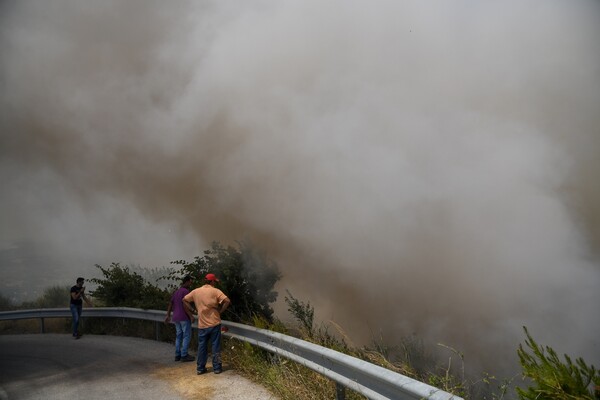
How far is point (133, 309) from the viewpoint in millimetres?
9383

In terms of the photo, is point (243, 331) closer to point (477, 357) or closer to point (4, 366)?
point (4, 366)

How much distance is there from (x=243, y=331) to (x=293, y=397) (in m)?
1.86

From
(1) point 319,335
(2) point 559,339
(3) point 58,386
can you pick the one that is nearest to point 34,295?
(3) point 58,386

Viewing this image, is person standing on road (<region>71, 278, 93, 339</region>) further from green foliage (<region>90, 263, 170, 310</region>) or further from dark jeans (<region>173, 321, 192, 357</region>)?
dark jeans (<region>173, 321, 192, 357</region>)

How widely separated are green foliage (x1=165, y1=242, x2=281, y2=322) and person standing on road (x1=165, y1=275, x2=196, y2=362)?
832 mm

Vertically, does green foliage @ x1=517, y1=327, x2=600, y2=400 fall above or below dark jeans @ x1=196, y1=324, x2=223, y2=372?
above

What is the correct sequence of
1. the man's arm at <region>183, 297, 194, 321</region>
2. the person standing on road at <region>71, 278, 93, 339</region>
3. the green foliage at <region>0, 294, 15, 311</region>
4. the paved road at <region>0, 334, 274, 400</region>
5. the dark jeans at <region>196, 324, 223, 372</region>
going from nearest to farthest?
the paved road at <region>0, 334, 274, 400</region>, the dark jeans at <region>196, 324, 223, 372</region>, the man's arm at <region>183, 297, 194, 321</region>, the person standing on road at <region>71, 278, 93, 339</region>, the green foliage at <region>0, 294, 15, 311</region>

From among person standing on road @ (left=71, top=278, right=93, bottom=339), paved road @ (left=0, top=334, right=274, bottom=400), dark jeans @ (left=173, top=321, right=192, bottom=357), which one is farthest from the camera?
person standing on road @ (left=71, top=278, right=93, bottom=339)

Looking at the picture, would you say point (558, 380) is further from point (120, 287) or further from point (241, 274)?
point (120, 287)

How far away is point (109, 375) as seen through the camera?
19.8ft

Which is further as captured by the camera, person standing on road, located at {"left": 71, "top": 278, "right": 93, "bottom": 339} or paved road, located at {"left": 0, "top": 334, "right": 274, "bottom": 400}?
person standing on road, located at {"left": 71, "top": 278, "right": 93, "bottom": 339}

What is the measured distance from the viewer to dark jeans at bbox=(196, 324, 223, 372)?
5.84 m

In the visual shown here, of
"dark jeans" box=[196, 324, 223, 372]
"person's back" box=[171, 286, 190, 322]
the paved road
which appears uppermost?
"person's back" box=[171, 286, 190, 322]

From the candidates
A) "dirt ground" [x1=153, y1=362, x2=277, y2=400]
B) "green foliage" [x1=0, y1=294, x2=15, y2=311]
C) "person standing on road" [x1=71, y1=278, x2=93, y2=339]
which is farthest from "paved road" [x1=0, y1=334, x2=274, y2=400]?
"green foliage" [x1=0, y1=294, x2=15, y2=311]
